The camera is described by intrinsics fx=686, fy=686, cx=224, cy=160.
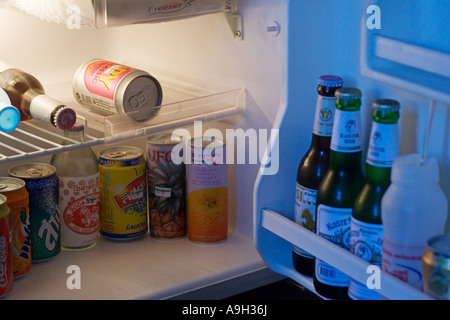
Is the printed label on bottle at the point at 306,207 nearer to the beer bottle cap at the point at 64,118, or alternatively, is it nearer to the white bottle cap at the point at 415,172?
the white bottle cap at the point at 415,172

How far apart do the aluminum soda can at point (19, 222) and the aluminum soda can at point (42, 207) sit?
0.04 m

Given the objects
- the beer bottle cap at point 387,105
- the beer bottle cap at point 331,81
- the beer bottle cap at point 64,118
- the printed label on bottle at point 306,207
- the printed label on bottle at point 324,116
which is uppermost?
the beer bottle cap at point 331,81

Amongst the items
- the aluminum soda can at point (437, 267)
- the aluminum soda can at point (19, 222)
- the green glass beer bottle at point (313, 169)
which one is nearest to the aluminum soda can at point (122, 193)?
the aluminum soda can at point (19, 222)

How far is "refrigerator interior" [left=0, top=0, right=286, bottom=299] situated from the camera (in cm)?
143

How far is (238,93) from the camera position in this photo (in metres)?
1.54

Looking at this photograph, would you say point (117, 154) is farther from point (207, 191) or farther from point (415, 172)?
point (415, 172)

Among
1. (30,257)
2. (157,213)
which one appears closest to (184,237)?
(157,213)

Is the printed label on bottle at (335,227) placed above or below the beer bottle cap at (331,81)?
below

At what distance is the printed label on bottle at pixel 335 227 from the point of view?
108 centimetres

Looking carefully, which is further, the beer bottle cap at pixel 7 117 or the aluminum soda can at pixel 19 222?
the aluminum soda can at pixel 19 222

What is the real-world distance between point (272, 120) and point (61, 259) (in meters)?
0.57

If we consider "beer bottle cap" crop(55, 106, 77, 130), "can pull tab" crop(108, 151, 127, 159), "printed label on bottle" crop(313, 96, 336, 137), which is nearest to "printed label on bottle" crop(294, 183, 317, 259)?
"printed label on bottle" crop(313, 96, 336, 137)

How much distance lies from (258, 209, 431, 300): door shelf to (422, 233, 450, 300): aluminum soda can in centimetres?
2

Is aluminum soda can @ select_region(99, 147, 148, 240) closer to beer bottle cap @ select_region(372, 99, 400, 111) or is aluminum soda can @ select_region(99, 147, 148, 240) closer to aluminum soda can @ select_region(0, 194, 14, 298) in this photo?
aluminum soda can @ select_region(0, 194, 14, 298)
